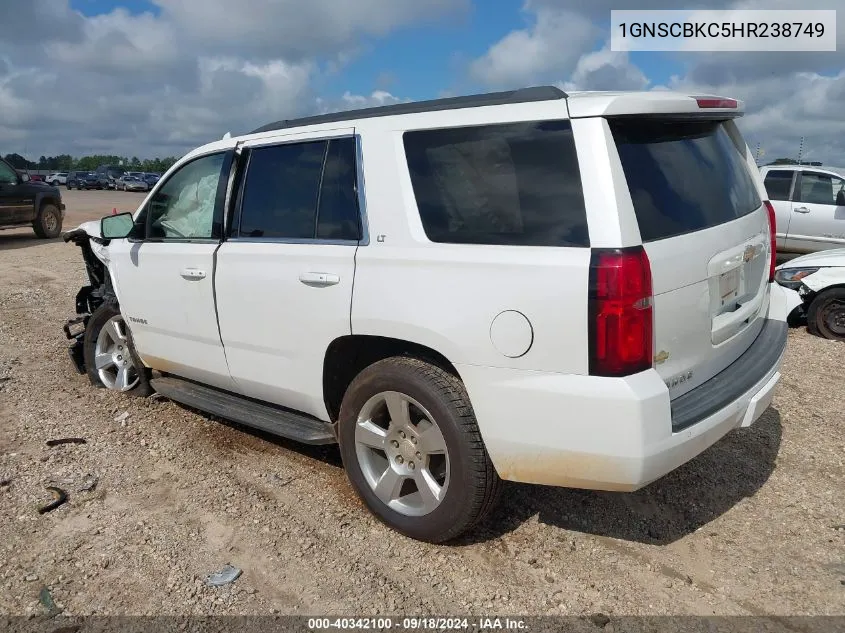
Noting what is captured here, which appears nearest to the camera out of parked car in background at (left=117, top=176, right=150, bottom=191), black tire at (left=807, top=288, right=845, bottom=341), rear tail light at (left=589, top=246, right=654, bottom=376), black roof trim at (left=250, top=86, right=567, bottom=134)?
rear tail light at (left=589, top=246, right=654, bottom=376)

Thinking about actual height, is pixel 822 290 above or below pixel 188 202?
below

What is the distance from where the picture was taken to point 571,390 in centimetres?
261

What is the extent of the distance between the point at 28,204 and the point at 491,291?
Answer: 16.2 meters

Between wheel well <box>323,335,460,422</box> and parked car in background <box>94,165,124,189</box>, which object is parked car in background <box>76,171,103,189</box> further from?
wheel well <box>323,335,460,422</box>

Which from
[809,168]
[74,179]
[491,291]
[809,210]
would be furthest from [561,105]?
[74,179]

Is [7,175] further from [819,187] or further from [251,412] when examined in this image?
[819,187]

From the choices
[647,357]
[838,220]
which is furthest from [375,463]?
[838,220]

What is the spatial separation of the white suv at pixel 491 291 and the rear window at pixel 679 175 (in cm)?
1

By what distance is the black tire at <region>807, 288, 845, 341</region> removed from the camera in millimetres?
6930

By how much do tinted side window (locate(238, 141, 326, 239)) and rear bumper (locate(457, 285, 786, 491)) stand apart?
4.34 ft

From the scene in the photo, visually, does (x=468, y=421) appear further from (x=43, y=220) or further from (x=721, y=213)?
(x=43, y=220)

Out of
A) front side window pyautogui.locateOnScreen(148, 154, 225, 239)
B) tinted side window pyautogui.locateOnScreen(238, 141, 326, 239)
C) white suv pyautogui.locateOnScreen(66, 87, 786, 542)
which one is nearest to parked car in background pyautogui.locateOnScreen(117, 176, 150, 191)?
front side window pyautogui.locateOnScreen(148, 154, 225, 239)

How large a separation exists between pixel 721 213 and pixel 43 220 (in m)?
16.7

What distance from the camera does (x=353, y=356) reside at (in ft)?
11.5
